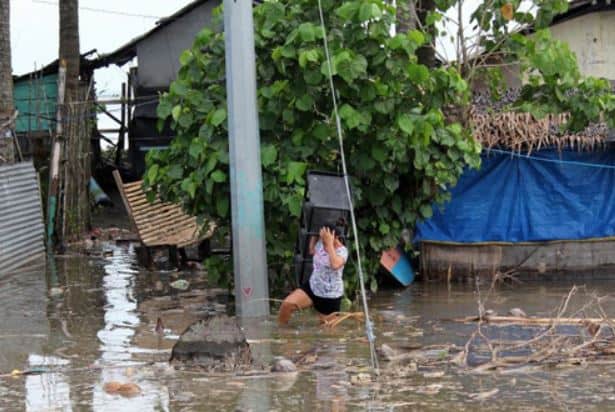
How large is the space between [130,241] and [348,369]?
39.1ft

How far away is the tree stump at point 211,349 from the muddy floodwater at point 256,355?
183 millimetres

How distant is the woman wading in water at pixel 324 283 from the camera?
33.6ft

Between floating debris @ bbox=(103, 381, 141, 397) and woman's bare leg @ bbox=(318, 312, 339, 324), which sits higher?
woman's bare leg @ bbox=(318, 312, 339, 324)

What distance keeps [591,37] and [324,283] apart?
1046 cm

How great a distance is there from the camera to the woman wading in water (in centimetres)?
1025

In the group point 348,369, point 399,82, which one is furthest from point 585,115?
point 348,369

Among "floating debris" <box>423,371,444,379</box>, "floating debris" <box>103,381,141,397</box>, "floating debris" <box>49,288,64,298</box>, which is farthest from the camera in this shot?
"floating debris" <box>49,288,64,298</box>

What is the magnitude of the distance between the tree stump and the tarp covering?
7137 mm

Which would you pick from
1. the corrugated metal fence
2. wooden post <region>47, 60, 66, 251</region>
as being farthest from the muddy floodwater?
wooden post <region>47, 60, 66, 251</region>

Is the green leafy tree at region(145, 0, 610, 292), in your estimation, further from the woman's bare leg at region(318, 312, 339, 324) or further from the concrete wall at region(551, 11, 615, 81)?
the concrete wall at region(551, 11, 615, 81)

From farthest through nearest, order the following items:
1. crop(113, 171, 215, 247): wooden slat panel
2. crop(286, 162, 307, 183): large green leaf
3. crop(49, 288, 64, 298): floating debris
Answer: crop(113, 171, 215, 247): wooden slat panel, crop(49, 288, 64, 298): floating debris, crop(286, 162, 307, 183): large green leaf

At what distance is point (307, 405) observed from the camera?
7367 mm

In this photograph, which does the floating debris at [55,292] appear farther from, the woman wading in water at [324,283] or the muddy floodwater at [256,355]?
the woman wading in water at [324,283]

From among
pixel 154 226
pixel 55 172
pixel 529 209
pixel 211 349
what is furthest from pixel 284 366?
pixel 55 172
